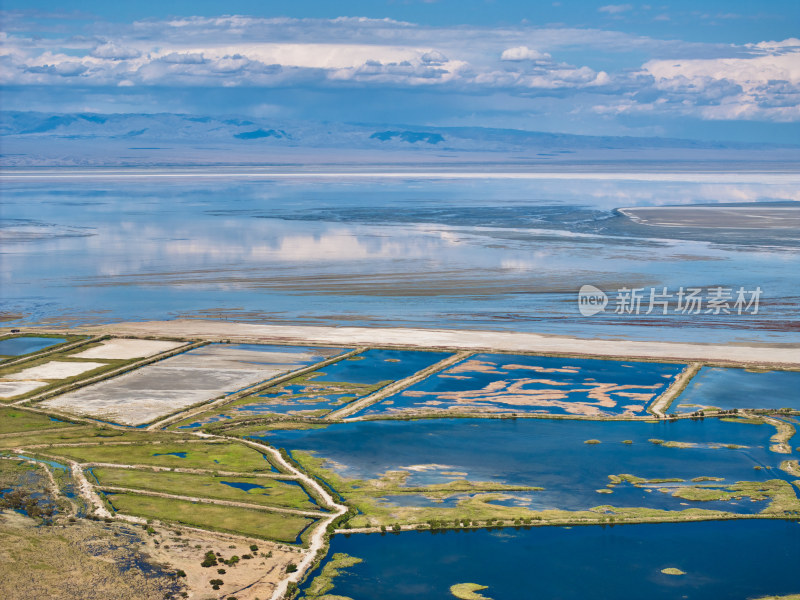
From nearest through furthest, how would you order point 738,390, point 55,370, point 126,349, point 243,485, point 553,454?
point 243,485
point 553,454
point 738,390
point 55,370
point 126,349

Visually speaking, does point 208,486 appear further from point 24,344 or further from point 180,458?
point 24,344

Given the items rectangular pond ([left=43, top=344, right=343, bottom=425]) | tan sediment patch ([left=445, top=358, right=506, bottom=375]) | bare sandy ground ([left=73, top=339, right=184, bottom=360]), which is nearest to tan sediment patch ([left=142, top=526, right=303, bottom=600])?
rectangular pond ([left=43, top=344, right=343, bottom=425])

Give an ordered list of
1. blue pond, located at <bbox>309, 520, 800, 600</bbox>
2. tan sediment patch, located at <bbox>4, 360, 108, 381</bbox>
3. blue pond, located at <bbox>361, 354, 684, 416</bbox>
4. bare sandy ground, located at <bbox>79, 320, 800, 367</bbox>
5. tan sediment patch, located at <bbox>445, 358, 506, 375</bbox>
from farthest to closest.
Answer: bare sandy ground, located at <bbox>79, 320, 800, 367</bbox> → tan sediment patch, located at <bbox>445, 358, 506, 375</bbox> → tan sediment patch, located at <bbox>4, 360, 108, 381</bbox> → blue pond, located at <bbox>361, 354, 684, 416</bbox> → blue pond, located at <bbox>309, 520, 800, 600</bbox>

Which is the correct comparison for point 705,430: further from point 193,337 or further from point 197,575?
point 193,337

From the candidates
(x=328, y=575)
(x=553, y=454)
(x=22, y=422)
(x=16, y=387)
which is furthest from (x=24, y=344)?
(x=328, y=575)

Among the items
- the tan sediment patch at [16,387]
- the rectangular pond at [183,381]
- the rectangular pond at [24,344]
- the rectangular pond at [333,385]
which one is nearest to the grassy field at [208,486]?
the rectangular pond at [333,385]

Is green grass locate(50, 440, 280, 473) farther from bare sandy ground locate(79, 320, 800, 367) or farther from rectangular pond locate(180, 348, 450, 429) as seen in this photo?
bare sandy ground locate(79, 320, 800, 367)

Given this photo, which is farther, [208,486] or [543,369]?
[543,369]
